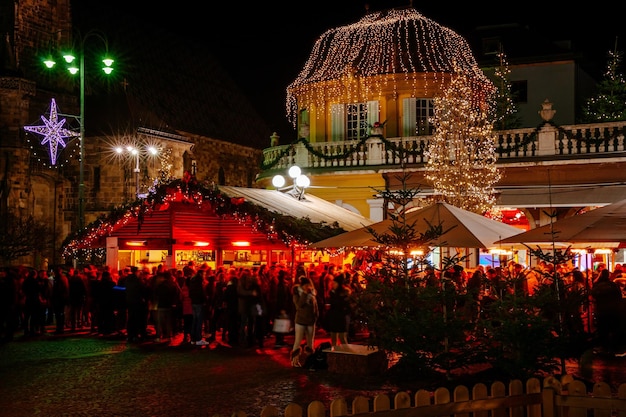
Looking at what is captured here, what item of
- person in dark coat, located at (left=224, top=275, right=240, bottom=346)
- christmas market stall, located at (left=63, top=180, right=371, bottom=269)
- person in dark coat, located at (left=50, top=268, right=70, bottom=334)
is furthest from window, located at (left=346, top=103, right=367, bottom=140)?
person in dark coat, located at (left=224, top=275, right=240, bottom=346)

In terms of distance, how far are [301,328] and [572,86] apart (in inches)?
1155

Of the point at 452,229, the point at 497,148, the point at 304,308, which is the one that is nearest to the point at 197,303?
the point at 304,308

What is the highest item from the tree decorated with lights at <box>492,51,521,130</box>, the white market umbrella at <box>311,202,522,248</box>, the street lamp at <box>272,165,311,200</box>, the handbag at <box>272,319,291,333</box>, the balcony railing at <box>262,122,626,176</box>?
the tree decorated with lights at <box>492,51,521,130</box>

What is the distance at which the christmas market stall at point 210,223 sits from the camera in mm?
19438

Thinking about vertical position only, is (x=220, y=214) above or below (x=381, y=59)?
below

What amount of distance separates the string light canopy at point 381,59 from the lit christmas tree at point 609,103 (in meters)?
7.51

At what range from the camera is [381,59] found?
32656 millimetres

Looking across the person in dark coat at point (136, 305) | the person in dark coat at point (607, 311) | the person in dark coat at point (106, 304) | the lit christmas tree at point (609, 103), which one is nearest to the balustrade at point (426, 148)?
the person in dark coat at point (136, 305)

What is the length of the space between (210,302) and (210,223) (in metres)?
4.19

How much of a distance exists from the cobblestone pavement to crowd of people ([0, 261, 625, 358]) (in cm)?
85

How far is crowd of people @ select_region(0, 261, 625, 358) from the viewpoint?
605 inches

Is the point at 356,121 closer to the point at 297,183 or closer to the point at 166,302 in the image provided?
the point at 297,183

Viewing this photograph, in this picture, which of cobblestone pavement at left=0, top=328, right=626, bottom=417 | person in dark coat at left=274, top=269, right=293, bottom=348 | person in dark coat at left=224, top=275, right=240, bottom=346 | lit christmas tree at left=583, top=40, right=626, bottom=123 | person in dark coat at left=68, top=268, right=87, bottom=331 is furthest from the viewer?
lit christmas tree at left=583, top=40, right=626, bottom=123

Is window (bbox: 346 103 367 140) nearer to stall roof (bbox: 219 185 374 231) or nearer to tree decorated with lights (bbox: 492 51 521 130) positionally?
tree decorated with lights (bbox: 492 51 521 130)
